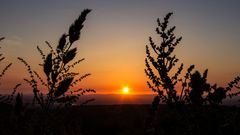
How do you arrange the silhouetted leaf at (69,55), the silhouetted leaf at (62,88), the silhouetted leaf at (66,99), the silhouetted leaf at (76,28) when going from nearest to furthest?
the silhouetted leaf at (66,99) → the silhouetted leaf at (62,88) → the silhouetted leaf at (69,55) → the silhouetted leaf at (76,28)

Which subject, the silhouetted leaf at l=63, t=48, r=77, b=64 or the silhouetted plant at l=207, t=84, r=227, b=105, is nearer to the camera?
the silhouetted plant at l=207, t=84, r=227, b=105

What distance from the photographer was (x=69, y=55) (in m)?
8.55

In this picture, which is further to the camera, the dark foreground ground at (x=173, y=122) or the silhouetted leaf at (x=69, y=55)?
the silhouetted leaf at (x=69, y=55)

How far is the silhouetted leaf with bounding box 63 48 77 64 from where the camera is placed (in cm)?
845

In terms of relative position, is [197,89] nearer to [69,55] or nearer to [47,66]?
[69,55]

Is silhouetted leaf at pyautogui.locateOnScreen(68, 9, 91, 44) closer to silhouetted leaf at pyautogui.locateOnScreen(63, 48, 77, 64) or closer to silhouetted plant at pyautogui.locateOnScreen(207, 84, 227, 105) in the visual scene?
A: silhouetted leaf at pyautogui.locateOnScreen(63, 48, 77, 64)

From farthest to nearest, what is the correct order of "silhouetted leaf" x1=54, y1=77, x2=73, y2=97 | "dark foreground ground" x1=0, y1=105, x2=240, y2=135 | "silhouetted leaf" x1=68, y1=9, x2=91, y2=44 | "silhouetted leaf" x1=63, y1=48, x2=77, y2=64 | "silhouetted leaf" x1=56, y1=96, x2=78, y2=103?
"silhouetted leaf" x1=68, y1=9, x2=91, y2=44
"silhouetted leaf" x1=63, y1=48, x2=77, y2=64
"silhouetted leaf" x1=54, y1=77, x2=73, y2=97
"silhouetted leaf" x1=56, y1=96, x2=78, y2=103
"dark foreground ground" x1=0, y1=105, x2=240, y2=135

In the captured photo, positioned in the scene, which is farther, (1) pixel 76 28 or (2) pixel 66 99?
(1) pixel 76 28

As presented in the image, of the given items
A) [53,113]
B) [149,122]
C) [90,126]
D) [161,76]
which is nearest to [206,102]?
[161,76]

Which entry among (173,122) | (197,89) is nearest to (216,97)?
(197,89)

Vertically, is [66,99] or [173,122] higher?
[66,99]

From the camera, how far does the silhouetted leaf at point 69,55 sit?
845cm

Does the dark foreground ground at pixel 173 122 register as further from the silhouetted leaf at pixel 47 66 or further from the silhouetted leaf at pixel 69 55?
the silhouetted leaf at pixel 69 55

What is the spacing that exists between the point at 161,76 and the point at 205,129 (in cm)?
172
